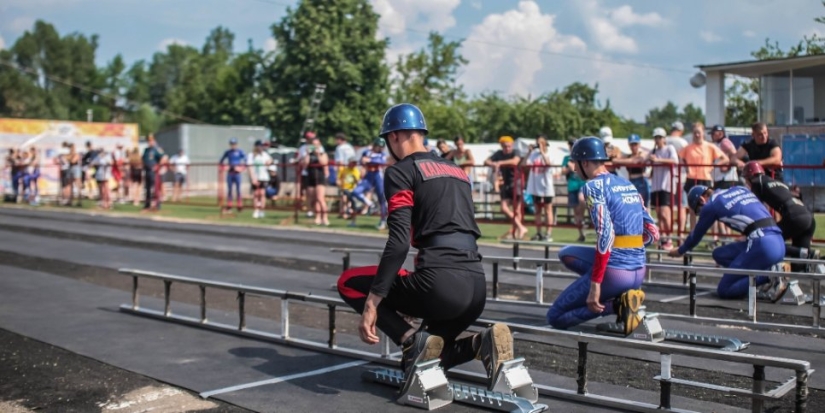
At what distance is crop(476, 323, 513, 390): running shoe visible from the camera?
223 inches

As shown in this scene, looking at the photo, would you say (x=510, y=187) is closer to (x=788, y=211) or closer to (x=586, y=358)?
(x=788, y=211)

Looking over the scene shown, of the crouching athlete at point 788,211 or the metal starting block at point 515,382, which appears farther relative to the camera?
the crouching athlete at point 788,211

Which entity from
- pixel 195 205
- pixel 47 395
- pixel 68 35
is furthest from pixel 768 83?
pixel 68 35

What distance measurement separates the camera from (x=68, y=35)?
131250mm

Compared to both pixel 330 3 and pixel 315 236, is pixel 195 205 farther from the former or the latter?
pixel 330 3

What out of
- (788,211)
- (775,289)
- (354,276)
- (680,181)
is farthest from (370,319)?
(680,181)

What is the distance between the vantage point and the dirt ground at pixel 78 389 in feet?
19.8

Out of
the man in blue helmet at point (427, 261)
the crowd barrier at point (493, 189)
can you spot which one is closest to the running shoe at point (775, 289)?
the crowd barrier at point (493, 189)

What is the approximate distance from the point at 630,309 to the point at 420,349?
2.50 m

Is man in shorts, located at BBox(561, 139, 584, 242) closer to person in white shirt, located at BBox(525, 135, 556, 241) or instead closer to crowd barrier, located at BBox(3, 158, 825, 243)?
crowd barrier, located at BBox(3, 158, 825, 243)

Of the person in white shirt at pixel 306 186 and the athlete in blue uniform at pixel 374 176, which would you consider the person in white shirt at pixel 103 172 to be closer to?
the person in white shirt at pixel 306 186

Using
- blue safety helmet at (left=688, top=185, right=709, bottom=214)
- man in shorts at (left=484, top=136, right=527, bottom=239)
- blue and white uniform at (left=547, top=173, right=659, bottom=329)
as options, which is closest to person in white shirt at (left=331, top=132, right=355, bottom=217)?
man in shorts at (left=484, top=136, right=527, bottom=239)

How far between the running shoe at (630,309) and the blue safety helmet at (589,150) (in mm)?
1200

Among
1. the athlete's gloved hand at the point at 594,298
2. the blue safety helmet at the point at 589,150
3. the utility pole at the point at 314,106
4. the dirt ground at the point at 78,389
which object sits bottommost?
the dirt ground at the point at 78,389
